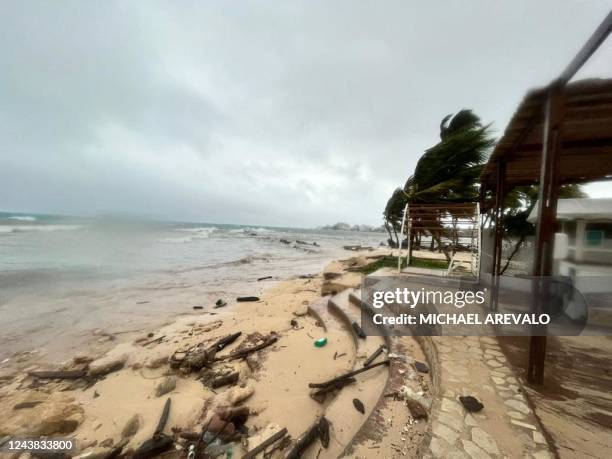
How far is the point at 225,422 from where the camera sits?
264 centimetres

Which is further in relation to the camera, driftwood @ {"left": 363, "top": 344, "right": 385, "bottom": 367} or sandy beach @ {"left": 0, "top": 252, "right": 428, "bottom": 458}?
driftwood @ {"left": 363, "top": 344, "right": 385, "bottom": 367}

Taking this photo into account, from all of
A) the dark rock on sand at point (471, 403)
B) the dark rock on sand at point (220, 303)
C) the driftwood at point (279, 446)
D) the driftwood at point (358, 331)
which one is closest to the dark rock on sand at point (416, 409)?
the dark rock on sand at point (471, 403)

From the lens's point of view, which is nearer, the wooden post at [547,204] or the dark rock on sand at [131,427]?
the wooden post at [547,204]

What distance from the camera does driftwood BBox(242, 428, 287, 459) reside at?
2.27 meters

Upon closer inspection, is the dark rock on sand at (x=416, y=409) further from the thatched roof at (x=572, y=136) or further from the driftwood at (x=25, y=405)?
the driftwood at (x=25, y=405)

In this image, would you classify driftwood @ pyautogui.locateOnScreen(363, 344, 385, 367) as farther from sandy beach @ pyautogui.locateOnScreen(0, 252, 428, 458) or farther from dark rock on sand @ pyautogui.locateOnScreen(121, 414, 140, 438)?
dark rock on sand @ pyautogui.locateOnScreen(121, 414, 140, 438)

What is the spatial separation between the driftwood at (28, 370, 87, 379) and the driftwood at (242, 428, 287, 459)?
131 inches

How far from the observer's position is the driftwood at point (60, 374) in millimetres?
3682

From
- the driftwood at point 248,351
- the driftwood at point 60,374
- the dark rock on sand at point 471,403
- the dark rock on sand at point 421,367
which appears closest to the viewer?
the dark rock on sand at point 471,403

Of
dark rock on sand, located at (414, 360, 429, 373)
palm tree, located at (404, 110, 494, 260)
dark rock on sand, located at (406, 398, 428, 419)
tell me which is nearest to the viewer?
dark rock on sand, located at (406, 398, 428, 419)

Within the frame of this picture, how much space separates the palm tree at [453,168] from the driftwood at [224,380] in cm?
817

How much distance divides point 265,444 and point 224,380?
1374 mm

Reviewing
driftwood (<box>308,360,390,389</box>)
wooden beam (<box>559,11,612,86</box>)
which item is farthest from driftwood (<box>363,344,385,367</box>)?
wooden beam (<box>559,11,612,86</box>)

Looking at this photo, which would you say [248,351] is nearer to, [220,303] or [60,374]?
[60,374]
